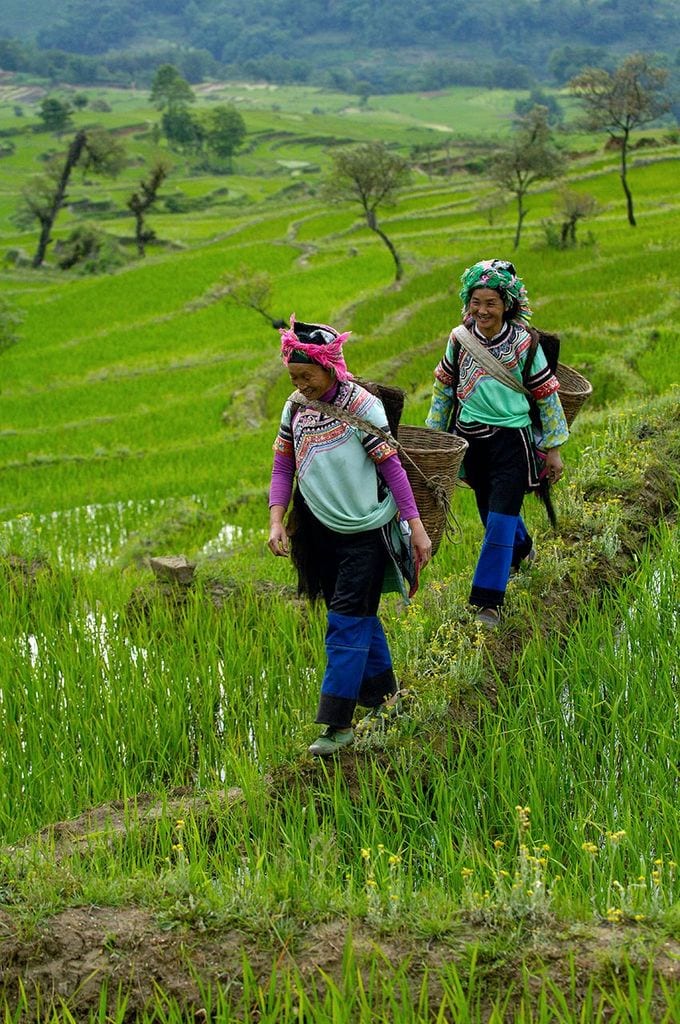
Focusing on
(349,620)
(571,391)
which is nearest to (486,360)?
(571,391)

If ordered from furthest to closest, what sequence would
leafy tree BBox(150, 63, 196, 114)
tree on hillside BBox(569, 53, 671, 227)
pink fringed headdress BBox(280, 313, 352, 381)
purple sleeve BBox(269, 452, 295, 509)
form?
leafy tree BBox(150, 63, 196, 114)
tree on hillside BBox(569, 53, 671, 227)
purple sleeve BBox(269, 452, 295, 509)
pink fringed headdress BBox(280, 313, 352, 381)

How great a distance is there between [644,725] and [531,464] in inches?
52.6

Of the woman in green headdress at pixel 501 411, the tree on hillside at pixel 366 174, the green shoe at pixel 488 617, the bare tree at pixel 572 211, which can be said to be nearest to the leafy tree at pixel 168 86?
the tree on hillside at pixel 366 174

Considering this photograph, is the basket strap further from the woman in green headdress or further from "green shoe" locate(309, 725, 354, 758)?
"green shoe" locate(309, 725, 354, 758)

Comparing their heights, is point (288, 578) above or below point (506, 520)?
below

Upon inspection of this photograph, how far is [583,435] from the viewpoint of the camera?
24.1ft

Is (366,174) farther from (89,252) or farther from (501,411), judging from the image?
(501,411)

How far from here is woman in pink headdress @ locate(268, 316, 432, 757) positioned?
3617 mm

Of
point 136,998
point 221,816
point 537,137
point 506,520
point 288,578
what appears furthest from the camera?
point 537,137

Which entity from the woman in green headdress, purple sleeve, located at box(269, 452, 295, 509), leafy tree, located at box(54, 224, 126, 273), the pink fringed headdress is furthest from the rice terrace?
leafy tree, located at box(54, 224, 126, 273)

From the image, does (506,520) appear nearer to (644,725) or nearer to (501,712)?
(501,712)

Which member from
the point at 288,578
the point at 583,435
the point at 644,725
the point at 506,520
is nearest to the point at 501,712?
the point at 644,725

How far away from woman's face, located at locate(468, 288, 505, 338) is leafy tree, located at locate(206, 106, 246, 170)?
72324mm

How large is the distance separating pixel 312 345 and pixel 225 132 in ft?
245
